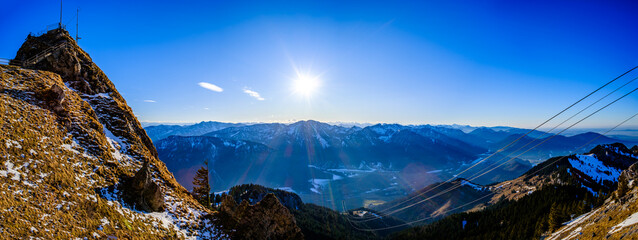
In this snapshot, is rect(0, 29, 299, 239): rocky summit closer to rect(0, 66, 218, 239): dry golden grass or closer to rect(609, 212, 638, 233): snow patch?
rect(0, 66, 218, 239): dry golden grass

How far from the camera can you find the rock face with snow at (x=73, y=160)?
19.0 meters

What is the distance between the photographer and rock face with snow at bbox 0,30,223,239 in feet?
62.3

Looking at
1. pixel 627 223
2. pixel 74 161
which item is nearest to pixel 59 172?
pixel 74 161

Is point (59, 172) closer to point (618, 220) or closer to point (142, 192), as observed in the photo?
point (142, 192)

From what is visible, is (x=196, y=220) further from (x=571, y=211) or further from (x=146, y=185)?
(x=571, y=211)

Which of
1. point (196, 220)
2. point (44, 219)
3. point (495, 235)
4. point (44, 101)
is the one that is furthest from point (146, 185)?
point (495, 235)

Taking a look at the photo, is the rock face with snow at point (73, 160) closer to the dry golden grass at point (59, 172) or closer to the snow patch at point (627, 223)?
the dry golden grass at point (59, 172)

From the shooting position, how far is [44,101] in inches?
1171

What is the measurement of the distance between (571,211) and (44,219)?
150346 mm

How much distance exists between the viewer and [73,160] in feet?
84.3

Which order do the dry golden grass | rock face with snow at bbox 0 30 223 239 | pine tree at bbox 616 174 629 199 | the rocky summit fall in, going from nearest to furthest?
the dry golden grass, rock face with snow at bbox 0 30 223 239, the rocky summit, pine tree at bbox 616 174 629 199

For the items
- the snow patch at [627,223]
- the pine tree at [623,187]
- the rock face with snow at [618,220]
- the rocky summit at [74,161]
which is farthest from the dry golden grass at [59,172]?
the pine tree at [623,187]

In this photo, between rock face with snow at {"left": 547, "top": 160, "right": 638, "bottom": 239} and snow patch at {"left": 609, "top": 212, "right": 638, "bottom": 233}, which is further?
snow patch at {"left": 609, "top": 212, "right": 638, "bottom": 233}

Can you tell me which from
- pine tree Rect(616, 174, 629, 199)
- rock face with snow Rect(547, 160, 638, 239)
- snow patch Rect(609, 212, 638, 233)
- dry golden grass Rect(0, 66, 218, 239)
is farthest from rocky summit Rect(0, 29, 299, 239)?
pine tree Rect(616, 174, 629, 199)
